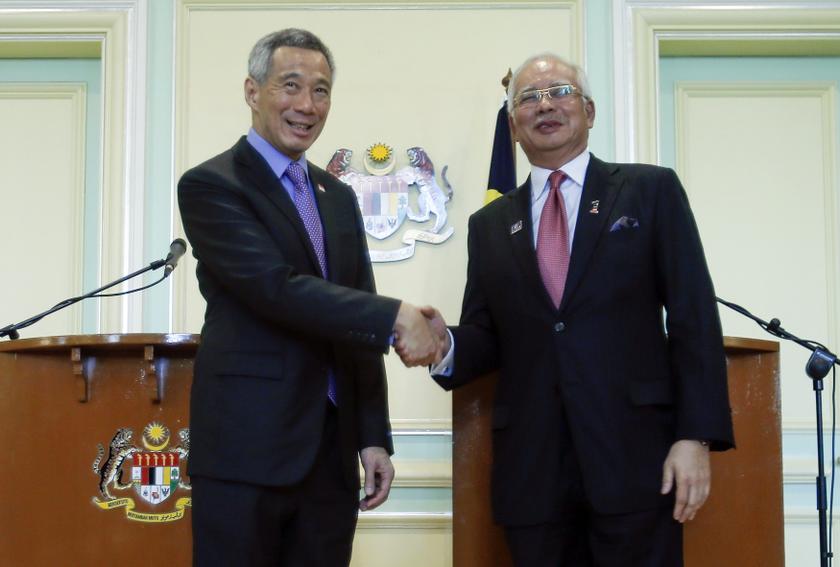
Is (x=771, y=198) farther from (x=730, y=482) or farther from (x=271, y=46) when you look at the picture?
(x=271, y=46)

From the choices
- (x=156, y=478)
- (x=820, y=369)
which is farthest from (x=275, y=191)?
(x=820, y=369)

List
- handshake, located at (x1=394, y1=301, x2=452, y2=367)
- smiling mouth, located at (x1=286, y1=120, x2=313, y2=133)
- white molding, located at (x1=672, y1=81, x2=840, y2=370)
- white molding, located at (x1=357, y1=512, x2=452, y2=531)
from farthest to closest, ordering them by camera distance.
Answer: white molding, located at (x1=672, y1=81, x2=840, y2=370), white molding, located at (x1=357, y1=512, x2=452, y2=531), smiling mouth, located at (x1=286, y1=120, x2=313, y2=133), handshake, located at (x1=394, y1=301, x2=452, y2=367)

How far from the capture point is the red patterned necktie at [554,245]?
2434 millimetres

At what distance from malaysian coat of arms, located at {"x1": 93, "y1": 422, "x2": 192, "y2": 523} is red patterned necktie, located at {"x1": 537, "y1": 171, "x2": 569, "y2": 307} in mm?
1083

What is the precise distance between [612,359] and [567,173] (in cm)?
52

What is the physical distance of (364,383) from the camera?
2.32 metres

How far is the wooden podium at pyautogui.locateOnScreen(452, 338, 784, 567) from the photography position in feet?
8.80

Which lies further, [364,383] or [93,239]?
[93,239]

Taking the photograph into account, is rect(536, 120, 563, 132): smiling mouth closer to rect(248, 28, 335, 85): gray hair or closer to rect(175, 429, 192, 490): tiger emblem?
rect(248, 28, 335, 85): gray hair

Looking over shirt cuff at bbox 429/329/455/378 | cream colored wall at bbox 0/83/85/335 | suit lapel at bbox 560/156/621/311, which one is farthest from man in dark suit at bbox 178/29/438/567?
cream colored wall at bbox 0/83/85/335

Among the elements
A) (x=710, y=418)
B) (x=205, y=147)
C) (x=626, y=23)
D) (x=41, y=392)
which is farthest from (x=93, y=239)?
(x=710, y=418)

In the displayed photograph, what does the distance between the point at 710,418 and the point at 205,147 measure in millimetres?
3036

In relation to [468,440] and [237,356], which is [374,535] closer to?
[468,440]

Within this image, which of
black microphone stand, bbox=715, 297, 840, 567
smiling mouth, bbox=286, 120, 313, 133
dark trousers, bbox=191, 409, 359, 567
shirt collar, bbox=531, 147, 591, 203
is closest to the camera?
dark trousers, bbox=191, 409, 359, 567
